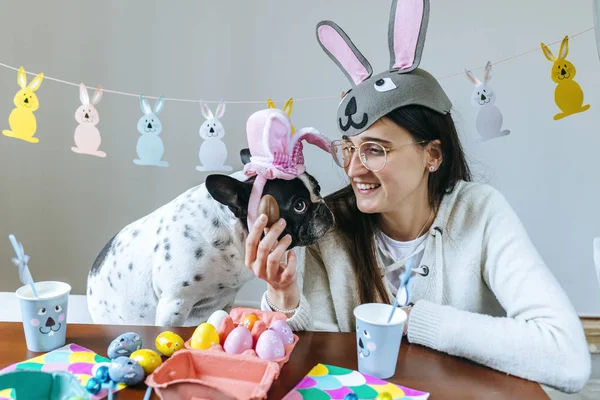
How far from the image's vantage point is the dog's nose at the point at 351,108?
1125 millimetres

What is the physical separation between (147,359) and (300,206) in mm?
517

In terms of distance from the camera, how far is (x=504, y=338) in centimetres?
94

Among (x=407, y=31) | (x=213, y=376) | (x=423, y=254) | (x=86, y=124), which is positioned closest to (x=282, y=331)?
(x=213, y=376)

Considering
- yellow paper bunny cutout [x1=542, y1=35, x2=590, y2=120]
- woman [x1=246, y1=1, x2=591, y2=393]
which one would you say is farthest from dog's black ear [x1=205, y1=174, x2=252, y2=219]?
yellow paper bunny cutout [x1=542, y1=35, x2=590, y2=120]

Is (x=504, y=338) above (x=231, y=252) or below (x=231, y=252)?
below

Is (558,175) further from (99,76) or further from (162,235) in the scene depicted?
(99,76)

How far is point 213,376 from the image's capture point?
2.50 feet

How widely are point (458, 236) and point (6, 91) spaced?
1813 millimetres

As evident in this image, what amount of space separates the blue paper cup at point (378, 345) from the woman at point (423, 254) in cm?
7

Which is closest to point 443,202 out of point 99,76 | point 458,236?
point 458,236

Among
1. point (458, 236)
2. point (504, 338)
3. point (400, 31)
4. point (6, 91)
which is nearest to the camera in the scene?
point (504, 338)

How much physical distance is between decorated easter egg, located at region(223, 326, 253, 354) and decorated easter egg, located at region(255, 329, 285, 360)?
2 cm

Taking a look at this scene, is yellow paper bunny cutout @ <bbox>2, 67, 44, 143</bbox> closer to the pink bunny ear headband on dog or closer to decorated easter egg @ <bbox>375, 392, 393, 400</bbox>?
the pink bunny ear headband on dog

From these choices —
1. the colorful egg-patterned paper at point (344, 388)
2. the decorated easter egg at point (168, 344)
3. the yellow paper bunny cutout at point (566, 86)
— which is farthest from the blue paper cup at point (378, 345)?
the yellow paper bunny cutout at point (566, 86)
